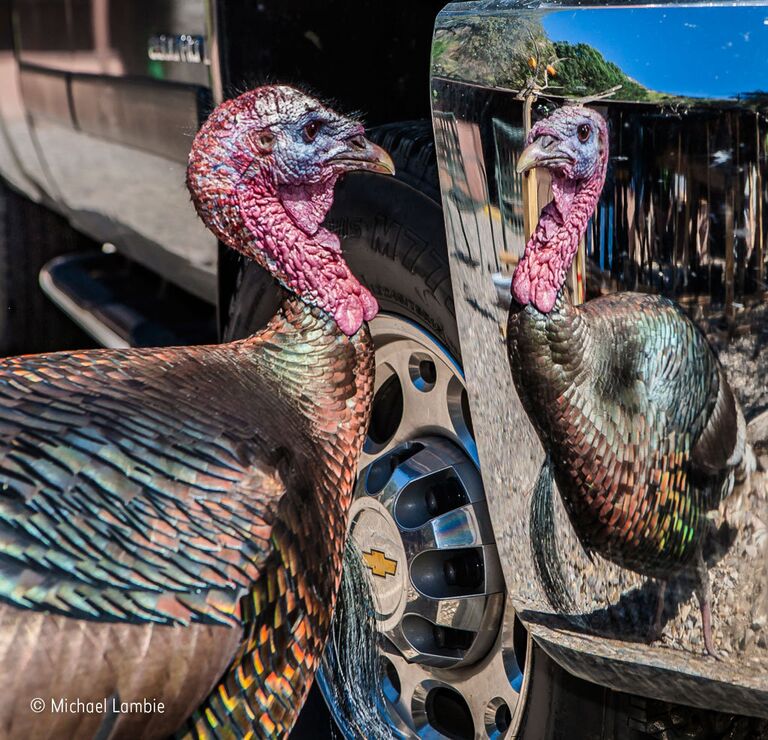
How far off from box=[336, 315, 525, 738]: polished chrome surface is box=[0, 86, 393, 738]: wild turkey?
37cm

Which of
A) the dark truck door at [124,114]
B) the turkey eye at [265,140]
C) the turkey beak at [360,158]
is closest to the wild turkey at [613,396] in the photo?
the turkey beak at [360,158]

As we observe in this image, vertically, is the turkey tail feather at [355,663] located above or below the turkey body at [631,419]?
below

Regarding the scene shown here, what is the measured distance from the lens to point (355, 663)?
262 centimetres

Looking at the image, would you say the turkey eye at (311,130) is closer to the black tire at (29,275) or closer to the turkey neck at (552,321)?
the turkey neck at (552,321)

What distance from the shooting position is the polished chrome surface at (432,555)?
2.31 metres

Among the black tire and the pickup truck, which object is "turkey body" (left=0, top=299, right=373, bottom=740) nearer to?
the pickup truck

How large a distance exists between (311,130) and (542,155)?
40 centimetres

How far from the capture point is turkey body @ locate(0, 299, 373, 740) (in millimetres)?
1617

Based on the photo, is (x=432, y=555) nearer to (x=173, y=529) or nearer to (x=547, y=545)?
(x=547, y=545)

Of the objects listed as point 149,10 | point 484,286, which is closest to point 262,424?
point 484,286

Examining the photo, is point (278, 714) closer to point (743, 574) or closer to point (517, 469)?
point (517, 469)

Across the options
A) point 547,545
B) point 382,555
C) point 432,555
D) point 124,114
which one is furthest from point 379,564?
point 124,114

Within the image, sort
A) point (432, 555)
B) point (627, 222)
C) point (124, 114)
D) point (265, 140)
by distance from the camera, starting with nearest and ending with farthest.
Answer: point (627, 222) < point (265, 140) < point (432, 555) < point (124, 114)

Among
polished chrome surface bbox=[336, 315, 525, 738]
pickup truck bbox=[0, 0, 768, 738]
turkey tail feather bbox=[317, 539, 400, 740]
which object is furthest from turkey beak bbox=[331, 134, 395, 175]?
turkey tail feather bbox=[317, 539, 400, 740]
